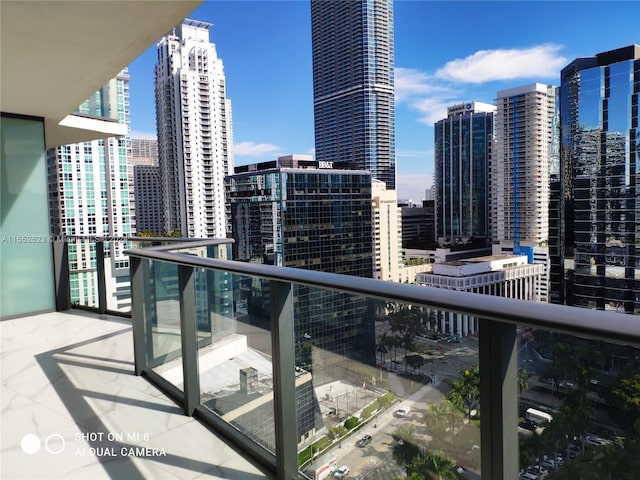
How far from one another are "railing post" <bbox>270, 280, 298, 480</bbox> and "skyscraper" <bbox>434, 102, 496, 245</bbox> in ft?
174

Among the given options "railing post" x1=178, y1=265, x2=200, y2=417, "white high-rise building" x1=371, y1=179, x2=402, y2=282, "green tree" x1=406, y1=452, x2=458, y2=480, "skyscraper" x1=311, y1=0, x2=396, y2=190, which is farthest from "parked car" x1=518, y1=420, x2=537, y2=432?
"skyscraper" x1=311, y1=0, x2=396, y2=190

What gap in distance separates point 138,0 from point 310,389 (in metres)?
2.55

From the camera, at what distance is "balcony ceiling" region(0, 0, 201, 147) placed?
2.79 meters

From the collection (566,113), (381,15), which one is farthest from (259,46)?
(566,113)

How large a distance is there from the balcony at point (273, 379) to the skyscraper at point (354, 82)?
69.4 metres

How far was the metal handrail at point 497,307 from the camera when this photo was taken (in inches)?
30.3

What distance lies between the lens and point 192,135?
47719mm

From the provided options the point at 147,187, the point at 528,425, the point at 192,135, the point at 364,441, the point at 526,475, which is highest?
the point at 192,135

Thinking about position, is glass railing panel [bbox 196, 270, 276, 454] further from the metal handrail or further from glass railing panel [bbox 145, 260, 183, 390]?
the metal handrail

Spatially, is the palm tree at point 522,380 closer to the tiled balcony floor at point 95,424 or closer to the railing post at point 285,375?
the railing post at point 285,375

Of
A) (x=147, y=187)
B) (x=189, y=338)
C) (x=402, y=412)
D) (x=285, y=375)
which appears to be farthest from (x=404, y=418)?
(x=147, y=187)

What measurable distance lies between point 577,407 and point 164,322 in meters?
2.65

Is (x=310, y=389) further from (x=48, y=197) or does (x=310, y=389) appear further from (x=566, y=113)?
(x=566, y=113)

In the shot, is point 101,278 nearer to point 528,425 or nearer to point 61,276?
point 61,276
